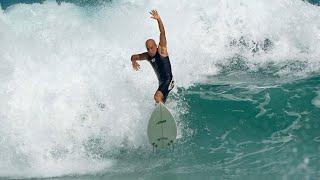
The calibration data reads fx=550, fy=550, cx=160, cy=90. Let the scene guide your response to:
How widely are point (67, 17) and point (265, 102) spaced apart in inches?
305

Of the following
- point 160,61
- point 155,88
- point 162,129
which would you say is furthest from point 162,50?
point 155,88

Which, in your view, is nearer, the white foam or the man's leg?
the man's leg

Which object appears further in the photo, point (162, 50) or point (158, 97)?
point (158, 97)

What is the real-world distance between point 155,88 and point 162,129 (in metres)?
2.81

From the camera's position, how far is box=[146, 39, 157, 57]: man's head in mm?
9773

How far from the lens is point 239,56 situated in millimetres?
14930

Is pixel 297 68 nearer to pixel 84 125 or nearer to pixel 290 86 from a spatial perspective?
pixel 290 86

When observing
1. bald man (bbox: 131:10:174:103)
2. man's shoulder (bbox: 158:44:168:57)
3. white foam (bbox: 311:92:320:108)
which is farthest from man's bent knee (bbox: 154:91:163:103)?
white foam (bbox: 311:92:320:108)

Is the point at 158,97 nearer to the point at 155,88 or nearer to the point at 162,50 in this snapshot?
the point at 162,50

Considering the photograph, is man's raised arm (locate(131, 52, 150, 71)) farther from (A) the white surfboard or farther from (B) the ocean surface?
(B) the ocean surface

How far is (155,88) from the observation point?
12.9 metres

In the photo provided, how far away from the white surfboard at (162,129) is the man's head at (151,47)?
3.26 feet

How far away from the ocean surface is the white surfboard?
0.28 meters

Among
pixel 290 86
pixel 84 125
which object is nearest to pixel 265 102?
pixel 290 86
